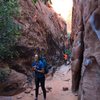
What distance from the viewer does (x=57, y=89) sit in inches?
475

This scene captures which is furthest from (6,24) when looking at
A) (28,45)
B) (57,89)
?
(57,89)

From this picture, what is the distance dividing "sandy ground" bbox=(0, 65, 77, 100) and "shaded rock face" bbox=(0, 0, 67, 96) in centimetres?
70

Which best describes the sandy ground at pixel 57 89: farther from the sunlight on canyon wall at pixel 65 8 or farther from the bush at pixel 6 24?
the sunlight on canyon wall at pixel 65 8

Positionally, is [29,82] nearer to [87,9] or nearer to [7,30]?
[7,30]

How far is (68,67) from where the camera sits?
651 inches

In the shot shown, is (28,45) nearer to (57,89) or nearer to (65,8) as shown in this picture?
(57,89)

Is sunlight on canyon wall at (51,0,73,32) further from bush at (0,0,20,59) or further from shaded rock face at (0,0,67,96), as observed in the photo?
bush at (0,0,20,59)

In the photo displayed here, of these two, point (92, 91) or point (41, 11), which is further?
point (41, 11)

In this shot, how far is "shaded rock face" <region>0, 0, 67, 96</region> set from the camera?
11617 mm

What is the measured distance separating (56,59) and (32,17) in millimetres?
3726

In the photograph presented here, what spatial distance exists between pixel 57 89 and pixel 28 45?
3.01 m

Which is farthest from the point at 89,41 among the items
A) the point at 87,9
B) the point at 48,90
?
the point at 48,90

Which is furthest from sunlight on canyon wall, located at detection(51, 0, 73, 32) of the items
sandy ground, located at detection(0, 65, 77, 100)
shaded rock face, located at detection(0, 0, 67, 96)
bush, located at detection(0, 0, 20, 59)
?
bush, located at detection(0, 0, 20, 59)

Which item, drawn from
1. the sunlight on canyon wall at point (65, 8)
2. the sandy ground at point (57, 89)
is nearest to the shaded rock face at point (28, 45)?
the sandy ground at point (57, 89)
